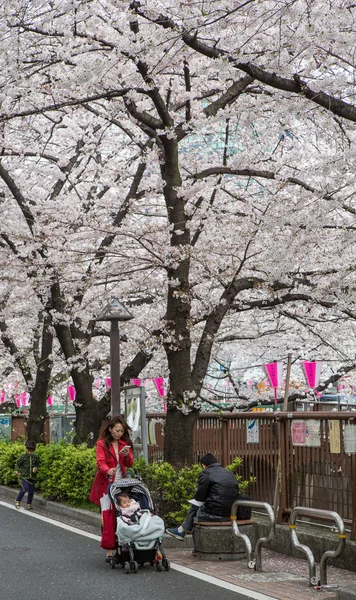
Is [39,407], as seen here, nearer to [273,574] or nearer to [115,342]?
[115,342]

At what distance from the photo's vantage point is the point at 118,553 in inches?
377

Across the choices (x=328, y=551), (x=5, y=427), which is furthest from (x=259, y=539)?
(x=5, y=427)

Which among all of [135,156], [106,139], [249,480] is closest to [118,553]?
[249,480]

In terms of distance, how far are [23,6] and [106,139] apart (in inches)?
413

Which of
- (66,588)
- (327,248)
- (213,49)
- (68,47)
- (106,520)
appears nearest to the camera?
(66,588)

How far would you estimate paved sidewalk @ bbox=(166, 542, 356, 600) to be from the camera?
26.9ft

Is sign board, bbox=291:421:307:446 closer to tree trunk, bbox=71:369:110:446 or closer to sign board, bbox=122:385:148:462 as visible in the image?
sign board, bbox=122:385:148:462

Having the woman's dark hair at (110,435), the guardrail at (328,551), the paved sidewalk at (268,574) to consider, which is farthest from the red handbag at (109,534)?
the guardrail at (328,551)

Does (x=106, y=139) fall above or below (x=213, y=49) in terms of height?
above

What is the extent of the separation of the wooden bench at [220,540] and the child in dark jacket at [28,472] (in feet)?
22.6

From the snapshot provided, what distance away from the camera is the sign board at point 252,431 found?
39.0ft

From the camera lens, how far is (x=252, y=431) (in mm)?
12062

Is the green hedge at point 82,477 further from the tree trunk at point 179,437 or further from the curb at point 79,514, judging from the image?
the tree trunk at point 179,437

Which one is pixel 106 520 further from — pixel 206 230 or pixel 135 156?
pixel 135 156
